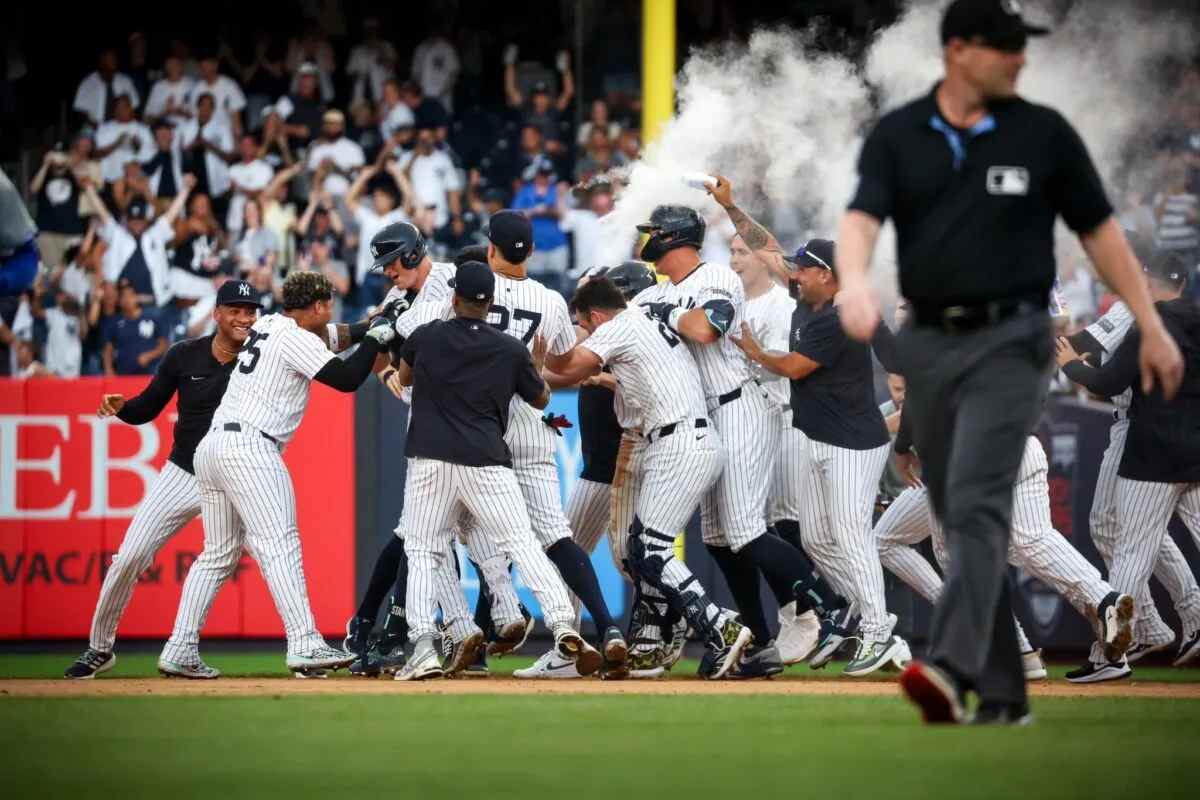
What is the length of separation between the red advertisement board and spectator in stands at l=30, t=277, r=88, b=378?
11.5 feet

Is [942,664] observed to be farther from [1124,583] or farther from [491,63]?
[491,63]

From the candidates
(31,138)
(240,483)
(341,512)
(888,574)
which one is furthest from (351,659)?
(31,138)

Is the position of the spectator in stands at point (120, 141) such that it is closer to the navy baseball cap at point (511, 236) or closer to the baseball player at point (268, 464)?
the baseball player at point (268, 464)

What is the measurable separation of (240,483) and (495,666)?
2.45 meters

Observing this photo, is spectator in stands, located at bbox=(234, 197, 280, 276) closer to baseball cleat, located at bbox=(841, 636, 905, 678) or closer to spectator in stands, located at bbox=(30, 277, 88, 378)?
spectator in stands, located at bbox=(30, 277, 88, 378)

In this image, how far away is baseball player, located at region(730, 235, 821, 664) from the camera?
10.5 meters

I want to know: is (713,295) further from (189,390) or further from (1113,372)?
(189,390)

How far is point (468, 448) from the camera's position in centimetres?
934

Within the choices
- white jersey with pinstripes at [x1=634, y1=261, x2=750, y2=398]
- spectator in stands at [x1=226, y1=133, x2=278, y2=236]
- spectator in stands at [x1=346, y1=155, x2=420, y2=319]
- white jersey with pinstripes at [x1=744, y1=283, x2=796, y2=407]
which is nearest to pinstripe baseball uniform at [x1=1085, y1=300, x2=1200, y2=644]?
white jersey with pinstripes at [x1=744, y1=283, x2=796, y2=407]

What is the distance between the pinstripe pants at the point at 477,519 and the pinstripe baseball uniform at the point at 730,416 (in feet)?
3.45

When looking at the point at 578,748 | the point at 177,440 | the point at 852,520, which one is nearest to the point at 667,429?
the point at 852,520

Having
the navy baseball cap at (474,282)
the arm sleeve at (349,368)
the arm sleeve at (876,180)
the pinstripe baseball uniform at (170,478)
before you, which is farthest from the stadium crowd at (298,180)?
the arm sleeve at (876,180)

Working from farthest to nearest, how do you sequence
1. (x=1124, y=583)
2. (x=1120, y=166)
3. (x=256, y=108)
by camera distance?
(x=256, y=108)
(x=1120, y=166)
(x=1124, y=583)

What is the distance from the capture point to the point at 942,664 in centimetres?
576
